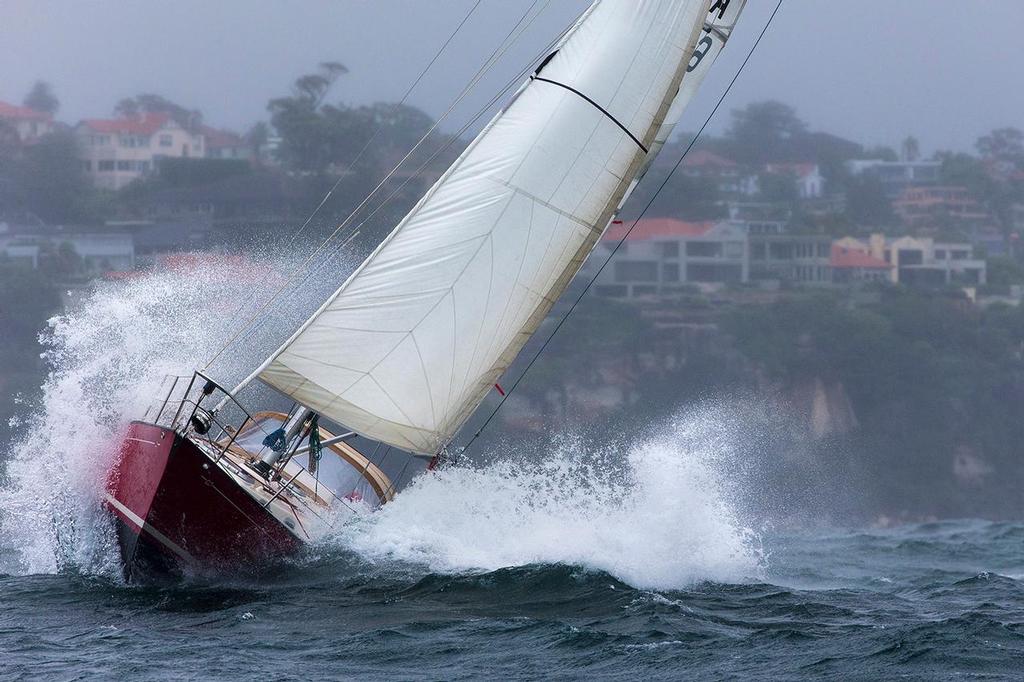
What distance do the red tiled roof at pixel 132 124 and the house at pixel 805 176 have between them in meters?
16.8

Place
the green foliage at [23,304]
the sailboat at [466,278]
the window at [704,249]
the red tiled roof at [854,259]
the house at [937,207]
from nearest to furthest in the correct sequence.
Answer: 1. the sailboat at [466,278]
2. the green foliage at [23,304]
3. the window at [704,249]
4. the red tiled roof at [854,259]
5. the house at [937,207]

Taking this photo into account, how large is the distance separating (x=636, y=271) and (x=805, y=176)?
834cm

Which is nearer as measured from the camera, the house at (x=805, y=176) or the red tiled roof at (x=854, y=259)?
the red tiled roof at (x=854, y=259)

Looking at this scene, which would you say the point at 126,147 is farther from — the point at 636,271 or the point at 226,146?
the point at 636,271

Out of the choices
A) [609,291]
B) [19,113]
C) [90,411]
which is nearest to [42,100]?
[19,113]

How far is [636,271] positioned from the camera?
118 ft

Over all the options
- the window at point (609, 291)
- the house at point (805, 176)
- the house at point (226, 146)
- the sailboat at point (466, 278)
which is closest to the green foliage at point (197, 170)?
the house at point (226, 146)

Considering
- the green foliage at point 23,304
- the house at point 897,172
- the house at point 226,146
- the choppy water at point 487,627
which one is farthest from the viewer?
the house at point 897,172

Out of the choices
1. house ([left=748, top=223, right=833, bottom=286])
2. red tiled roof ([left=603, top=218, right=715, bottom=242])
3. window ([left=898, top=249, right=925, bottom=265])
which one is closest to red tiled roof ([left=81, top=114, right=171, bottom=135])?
red tiled roof ([left=603, top=218, right=715, bottom=242])

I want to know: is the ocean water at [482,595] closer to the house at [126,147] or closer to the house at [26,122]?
the house at [126,147]

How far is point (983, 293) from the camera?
38.9 m

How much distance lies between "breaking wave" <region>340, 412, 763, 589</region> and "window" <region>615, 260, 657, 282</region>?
73.7 feet

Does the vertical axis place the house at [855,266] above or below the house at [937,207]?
below

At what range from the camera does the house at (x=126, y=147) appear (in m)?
39.4
